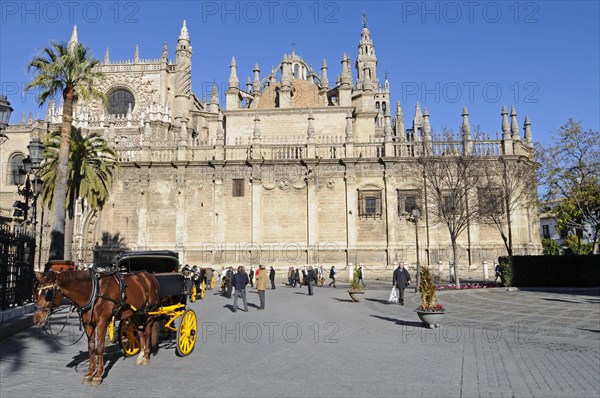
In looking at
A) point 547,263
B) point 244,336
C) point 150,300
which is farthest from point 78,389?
point 547,263

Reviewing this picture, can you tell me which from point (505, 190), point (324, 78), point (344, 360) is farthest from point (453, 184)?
point (344, 360)

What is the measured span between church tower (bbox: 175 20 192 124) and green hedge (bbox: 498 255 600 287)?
38.5m

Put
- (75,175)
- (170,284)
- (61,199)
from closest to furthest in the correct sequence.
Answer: (170,284)
(61,199)
(75,175)

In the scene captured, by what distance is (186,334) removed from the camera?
8.73 meters

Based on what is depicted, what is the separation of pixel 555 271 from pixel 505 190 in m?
6.24

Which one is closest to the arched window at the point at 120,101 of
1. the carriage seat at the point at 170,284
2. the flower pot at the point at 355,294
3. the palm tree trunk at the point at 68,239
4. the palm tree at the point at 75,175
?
the palm tree at the point at 75,175

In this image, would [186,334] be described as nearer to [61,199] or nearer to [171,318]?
[171,318]

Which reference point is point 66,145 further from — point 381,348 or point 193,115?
point 193,115

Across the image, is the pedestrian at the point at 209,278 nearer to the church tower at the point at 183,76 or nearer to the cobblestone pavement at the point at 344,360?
the cobblestone pavement at the point at 344,360

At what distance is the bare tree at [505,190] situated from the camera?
2891 centimetres

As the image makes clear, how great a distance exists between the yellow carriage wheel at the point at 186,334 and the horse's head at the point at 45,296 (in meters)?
2.57

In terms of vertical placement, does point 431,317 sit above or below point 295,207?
below

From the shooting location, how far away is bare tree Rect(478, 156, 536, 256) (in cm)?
2891

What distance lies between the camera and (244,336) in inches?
434
